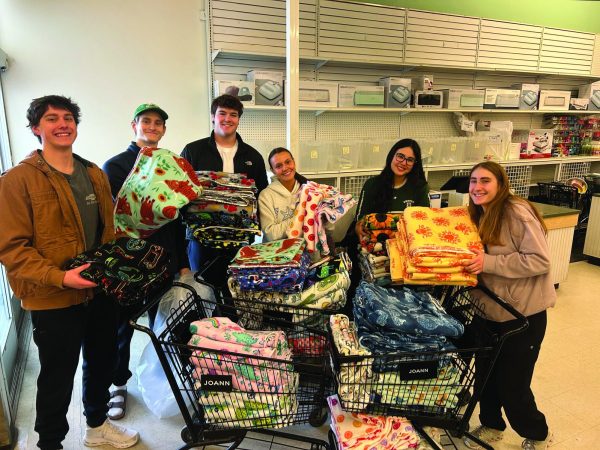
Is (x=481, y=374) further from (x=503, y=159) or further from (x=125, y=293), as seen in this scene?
(x=503, y=159)

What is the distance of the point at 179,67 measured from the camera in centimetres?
371

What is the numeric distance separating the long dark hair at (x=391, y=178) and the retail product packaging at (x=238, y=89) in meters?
1.80

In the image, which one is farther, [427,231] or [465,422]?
[427,231]

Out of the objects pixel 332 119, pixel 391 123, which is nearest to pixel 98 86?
pixel 332 119

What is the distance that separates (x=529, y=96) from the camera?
16.1 ft

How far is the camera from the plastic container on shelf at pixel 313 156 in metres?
3.73

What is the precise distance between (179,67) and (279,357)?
10.4 feet

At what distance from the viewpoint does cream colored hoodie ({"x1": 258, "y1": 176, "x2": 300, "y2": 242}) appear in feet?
6.47

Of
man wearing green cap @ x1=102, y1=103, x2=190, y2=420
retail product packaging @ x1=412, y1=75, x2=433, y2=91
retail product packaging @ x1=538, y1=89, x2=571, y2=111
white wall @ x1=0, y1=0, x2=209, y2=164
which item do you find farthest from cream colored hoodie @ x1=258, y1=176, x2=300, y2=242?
retail product packaging @ x1=538, y1=89, x2=571, y2=111

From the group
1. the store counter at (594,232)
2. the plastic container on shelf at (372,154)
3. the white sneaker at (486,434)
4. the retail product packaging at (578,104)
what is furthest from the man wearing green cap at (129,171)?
the retail product packaging at (578,104)

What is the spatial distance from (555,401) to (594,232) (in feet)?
9.88

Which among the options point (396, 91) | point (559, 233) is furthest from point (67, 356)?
point (559, 233)

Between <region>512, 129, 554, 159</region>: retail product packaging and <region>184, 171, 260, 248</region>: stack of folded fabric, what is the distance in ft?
14.6

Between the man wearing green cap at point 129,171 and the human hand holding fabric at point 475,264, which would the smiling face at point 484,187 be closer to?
the human hand holding fabric at point 475,264
